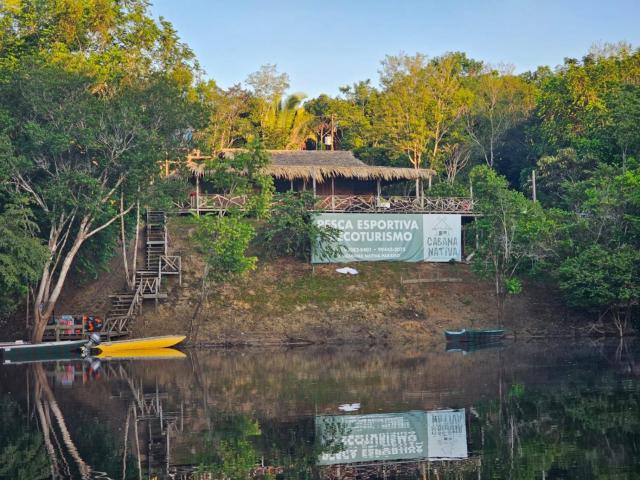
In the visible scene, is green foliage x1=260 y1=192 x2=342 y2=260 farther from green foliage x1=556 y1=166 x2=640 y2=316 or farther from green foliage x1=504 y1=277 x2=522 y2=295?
green foliage x1=556 y1=166 x2=640 y2=316

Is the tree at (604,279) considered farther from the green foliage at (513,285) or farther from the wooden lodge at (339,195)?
the wooden lodge at (339,195)

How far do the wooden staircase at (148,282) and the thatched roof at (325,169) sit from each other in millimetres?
3507

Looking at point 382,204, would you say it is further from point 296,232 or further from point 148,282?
point 148,282

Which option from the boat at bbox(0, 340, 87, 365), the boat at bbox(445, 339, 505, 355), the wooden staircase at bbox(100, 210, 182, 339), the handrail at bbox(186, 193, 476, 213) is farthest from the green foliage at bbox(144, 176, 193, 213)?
the boat at bbox(445, 339, 505, 355)

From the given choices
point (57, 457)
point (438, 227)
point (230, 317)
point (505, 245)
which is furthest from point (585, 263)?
point (57, 457)

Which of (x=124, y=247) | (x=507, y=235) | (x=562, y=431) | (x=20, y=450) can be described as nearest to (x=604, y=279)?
(x=507, y=235)

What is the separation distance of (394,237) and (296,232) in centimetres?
506

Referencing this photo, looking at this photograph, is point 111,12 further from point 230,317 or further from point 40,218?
point 230,317

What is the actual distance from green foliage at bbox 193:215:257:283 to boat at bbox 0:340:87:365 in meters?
6.08

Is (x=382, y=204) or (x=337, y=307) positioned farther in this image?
(x=382, y=204)

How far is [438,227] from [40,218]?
18793 millimetres

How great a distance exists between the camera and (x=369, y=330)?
126 ft

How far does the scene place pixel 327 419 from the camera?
1945cm

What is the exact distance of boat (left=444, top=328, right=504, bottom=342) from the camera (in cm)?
3681
